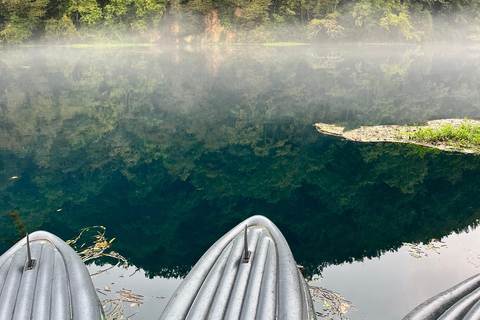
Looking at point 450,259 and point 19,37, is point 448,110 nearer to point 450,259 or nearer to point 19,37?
point 450,259

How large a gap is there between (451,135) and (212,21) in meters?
37.4

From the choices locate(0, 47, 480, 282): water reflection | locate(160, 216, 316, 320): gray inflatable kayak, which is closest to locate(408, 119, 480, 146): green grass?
locate(0, 47, 480, 282): water reflection

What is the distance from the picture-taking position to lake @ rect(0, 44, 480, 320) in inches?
199

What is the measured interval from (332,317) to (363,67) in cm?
2300

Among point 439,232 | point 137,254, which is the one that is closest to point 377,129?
point 439,232

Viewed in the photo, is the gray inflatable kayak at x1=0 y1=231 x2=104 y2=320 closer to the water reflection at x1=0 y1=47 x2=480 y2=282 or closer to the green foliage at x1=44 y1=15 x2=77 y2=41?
the water reflection at x1=0 y1=47 x2=480 y2=282

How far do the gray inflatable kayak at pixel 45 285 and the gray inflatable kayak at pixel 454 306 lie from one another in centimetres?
237

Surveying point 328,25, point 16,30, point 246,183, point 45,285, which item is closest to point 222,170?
point 246,183

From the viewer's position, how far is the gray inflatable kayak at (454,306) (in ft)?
9.79

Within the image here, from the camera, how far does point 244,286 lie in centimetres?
316

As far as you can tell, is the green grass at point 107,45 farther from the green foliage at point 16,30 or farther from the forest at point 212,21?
the green foliage at point 16,30

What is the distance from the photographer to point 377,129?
10.9 metres

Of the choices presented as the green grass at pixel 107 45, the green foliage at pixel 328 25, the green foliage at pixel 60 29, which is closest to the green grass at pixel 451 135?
the green foliage at pixel 328 25

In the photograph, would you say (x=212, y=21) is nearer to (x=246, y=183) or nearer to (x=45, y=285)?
(x=246, y=183)
